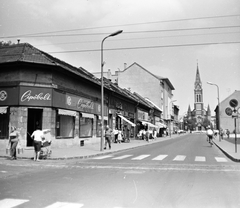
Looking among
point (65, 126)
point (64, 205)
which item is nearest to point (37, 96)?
point (65, 126)

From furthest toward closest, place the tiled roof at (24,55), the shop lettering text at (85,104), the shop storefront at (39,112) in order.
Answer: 1. the shop lettering text at (85,104)
2. the tiled roof at (24,55)
3. the shop storefront at (39,112)

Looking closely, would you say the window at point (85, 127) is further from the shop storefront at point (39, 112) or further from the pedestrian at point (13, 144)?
the pedestrian at point (13, 144)

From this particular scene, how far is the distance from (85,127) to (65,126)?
156 inches

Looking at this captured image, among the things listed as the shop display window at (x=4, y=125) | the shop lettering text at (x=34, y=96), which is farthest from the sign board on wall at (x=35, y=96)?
the shop display window at (x=4, y=125)

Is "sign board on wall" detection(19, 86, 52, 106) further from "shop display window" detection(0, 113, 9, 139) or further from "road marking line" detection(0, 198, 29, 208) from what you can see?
"road marking line" detection(0, 198, 29, 208)

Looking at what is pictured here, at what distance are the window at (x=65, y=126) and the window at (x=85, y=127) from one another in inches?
61.7

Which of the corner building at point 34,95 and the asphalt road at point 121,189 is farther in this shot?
the corner building at point 34,95

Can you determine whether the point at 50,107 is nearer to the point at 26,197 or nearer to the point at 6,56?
the point at 6,56

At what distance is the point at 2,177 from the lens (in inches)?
349

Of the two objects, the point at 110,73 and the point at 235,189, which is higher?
the point at 110,73

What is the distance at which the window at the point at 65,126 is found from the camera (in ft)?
70.0

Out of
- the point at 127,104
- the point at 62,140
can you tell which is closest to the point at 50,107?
the point at 62,140

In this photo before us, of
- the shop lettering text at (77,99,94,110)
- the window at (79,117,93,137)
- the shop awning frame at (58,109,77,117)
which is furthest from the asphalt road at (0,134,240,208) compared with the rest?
the window at (79,117,93,137)

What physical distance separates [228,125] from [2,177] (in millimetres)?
88064
